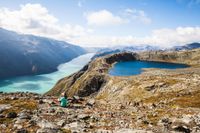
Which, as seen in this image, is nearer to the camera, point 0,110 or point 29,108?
point 0,110

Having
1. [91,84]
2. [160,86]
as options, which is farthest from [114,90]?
[91,84]

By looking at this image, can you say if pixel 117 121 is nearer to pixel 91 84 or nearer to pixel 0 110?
pixel 0 110

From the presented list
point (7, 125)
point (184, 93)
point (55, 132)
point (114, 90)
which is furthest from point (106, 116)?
point (114, 90)

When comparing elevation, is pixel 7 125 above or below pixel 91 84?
above

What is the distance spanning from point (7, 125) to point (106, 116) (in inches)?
451

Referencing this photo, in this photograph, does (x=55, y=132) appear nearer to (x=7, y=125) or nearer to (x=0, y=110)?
(x=7, y=125)

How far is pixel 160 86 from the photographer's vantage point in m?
93.6

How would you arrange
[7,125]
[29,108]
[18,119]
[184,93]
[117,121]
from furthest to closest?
[184,93] → [29,108] → [117,121] → [18,119] → [7,125]

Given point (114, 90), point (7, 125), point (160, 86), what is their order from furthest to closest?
point (114, 90)
point (160, 86)
point (7, 125)

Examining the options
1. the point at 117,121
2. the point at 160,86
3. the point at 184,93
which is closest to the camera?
the point at 117,121

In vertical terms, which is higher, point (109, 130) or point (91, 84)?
point (109, 130)

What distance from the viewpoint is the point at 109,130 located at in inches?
982

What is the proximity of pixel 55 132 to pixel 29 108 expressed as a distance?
11796mm

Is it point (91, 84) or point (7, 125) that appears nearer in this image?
point (7, 125)
